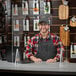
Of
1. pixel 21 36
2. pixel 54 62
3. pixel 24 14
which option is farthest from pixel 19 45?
pixel 54 62

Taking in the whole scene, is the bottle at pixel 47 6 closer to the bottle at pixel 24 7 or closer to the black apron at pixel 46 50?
the bottle at pixel 24 7

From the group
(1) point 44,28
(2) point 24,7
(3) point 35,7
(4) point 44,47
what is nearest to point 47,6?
(3) point 35,7

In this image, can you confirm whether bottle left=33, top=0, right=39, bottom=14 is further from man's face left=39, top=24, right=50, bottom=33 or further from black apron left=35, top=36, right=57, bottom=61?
black apron left=35, top=36, right=57, bottom=61

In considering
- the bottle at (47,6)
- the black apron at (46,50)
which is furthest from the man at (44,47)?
the bottle at (47,6)

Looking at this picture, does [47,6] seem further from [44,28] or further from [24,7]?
[44,28]

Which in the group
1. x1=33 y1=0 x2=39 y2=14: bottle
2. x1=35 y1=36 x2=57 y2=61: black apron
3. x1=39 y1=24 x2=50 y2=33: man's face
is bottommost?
x1=35 y1=36 x2=57 y2=61: black apron

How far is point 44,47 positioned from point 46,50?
0.04 meters

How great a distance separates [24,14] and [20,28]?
18cm

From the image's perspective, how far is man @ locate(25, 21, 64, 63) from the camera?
278cm

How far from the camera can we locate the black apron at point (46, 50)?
2.79 metres

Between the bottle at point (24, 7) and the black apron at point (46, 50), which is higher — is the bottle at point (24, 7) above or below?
above

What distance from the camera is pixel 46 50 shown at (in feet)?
9.31

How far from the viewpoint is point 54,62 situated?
8.87ft

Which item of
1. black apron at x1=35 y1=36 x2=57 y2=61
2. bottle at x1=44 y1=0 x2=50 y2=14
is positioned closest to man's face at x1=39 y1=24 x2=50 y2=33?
black apron at x1=35 y1=36 x2=57 y2=61
